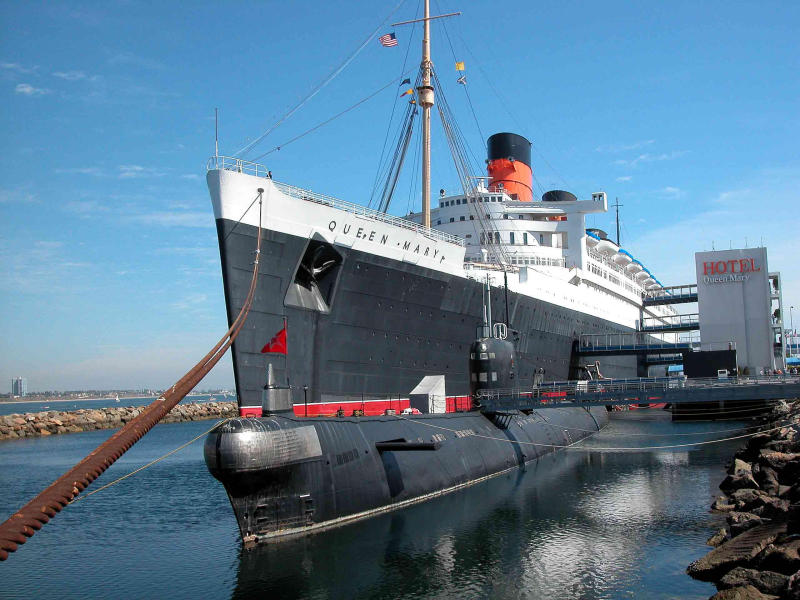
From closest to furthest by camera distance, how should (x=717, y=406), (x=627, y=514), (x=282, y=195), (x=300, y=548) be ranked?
A: 1. (x=300, y=548)
2. (x=627, y=514)
3. (x=282, y=195)
4. (x=717, y=406)

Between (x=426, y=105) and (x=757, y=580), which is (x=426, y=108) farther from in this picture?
(x=757, y=580)

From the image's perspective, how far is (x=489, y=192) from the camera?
132 ft

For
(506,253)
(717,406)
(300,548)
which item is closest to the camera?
(300,548)

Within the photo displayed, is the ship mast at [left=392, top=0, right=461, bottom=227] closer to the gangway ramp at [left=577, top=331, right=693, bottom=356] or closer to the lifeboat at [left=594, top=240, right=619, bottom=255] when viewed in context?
the gangway ramp at [left=577, top=331, right=693, bottom=356]

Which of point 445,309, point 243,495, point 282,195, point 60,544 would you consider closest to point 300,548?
point 243,495

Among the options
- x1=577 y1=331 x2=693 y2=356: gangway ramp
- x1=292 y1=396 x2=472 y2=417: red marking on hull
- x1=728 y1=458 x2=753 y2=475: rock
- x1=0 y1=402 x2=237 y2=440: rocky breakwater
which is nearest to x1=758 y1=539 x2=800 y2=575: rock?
x1=728 y1=458 x2=753 y2=475: rock

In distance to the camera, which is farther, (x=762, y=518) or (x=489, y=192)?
(x=489, y=192)

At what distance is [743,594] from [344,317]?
1306 cm

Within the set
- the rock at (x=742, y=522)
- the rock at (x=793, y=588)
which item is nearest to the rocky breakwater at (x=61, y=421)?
the rock at (x=742, y=522)

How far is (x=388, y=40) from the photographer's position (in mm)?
24016

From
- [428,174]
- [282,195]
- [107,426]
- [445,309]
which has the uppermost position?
[428,174]

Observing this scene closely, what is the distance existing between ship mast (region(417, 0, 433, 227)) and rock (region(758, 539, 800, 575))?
17943 mm

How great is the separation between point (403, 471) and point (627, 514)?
5785mm

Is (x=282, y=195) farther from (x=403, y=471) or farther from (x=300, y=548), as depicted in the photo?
(x=300, y=548)
